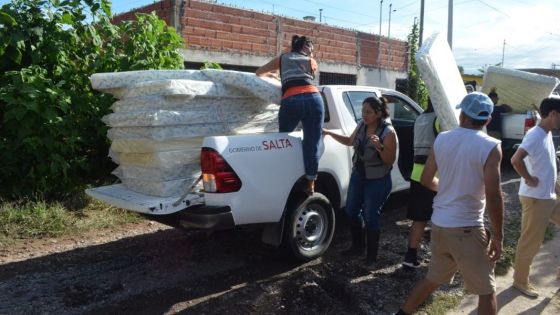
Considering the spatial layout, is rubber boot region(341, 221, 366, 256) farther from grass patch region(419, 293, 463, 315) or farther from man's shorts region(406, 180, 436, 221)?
grass patch region(419, 293, 463, 315)

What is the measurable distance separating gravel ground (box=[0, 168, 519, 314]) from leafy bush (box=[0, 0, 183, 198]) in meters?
1.11

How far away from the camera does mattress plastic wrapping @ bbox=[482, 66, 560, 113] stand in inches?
381

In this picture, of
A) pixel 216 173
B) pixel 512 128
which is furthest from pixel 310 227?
pixel 512 128

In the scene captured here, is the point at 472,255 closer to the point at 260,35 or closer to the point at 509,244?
the point at 509,244

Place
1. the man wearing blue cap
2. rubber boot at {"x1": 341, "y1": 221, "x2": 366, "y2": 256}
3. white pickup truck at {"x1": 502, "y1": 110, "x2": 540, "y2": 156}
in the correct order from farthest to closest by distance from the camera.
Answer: white pickup truck at {"x1": 502, "y1": 110, "x2": 540, "y2": 156}
rubber boot at {"x1": 341, "y1": 221, "x2": 366, "y2": 256}
the man wearing blue cap

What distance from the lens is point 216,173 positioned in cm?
381

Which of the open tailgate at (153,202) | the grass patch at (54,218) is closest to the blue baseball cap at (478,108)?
the open tailgate at (153,202)

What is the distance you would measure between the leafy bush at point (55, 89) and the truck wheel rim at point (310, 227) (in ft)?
10.7

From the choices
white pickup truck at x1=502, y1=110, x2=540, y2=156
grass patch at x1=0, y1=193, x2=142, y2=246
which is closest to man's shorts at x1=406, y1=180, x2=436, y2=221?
grass patch at x1=0, y1=193, x2=142, y2=246

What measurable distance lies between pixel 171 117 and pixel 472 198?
244 cm

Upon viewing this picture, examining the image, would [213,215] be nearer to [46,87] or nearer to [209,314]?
[209,314]

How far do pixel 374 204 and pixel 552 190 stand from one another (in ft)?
5.01

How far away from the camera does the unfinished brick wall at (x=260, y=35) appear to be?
10547 millimetres

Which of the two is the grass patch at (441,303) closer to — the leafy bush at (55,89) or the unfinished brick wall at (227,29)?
the leafy bush at (55,89)
